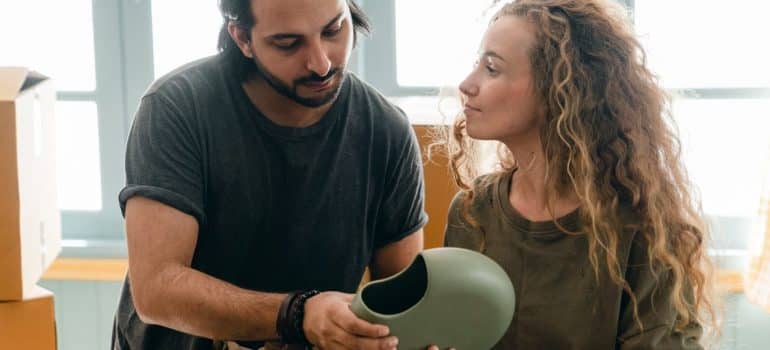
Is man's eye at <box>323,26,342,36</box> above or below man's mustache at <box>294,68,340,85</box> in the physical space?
above

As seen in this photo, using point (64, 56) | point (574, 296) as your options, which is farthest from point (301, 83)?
point (64, 56)

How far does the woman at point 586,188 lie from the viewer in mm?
1487

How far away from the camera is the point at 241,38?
5.48ft

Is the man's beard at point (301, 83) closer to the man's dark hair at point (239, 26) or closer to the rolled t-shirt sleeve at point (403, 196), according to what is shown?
the man's dark hair at point (239, 26)

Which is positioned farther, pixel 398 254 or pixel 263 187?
pixel 398 254

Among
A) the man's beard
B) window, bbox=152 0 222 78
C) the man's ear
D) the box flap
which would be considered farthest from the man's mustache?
window, bbox=152 0 222 78

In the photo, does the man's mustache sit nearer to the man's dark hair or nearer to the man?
the man

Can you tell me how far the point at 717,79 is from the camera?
2646 mm

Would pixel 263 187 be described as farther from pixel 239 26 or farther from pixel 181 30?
pixel 181 30

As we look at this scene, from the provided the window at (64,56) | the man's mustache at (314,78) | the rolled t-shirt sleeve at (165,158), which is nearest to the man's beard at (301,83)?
the man's mustache at (314,78)

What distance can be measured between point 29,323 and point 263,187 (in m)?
0.62

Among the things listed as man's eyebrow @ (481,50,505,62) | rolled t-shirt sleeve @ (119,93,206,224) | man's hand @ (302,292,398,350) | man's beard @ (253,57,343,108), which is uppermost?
man's eyebrow @ (481,50,505,62)

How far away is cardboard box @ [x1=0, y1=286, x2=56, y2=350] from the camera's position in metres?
1.97

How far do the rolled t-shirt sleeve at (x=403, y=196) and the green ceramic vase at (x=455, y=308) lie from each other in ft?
1.36
